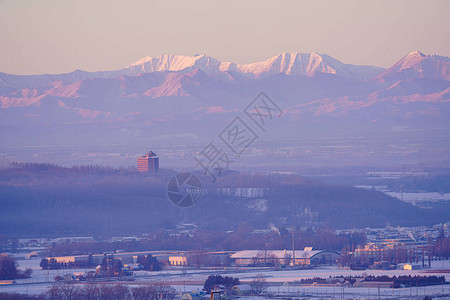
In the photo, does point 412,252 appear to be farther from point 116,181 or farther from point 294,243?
point 116,181

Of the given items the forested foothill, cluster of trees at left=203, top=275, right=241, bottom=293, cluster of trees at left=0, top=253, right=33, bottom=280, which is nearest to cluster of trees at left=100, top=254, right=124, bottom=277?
cluster of trees at left=0, top=253, right=33, bottom=280

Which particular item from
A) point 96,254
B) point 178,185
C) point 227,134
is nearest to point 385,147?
→ point 227,134

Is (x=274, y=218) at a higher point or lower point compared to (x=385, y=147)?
lower

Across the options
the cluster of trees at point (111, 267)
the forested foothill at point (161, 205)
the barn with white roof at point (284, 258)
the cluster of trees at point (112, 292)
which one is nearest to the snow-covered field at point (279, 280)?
the cluster of trees at point (111, 267)

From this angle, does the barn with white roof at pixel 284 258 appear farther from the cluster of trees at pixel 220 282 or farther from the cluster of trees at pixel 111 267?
the cluster of trees at pixel 220 282

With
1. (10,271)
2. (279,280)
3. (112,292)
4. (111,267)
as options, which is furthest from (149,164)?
(112,292)

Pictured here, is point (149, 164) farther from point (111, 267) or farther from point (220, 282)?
point (220, 282)
